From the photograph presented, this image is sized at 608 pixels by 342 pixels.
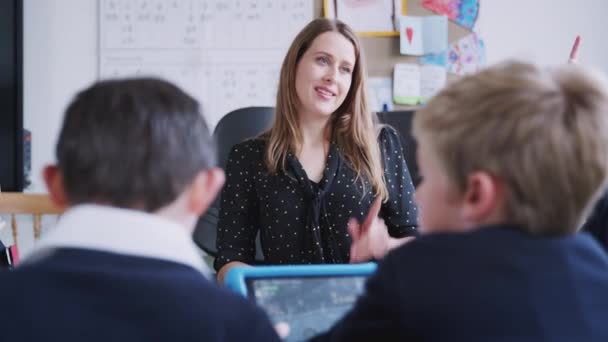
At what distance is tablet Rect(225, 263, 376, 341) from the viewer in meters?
0.74

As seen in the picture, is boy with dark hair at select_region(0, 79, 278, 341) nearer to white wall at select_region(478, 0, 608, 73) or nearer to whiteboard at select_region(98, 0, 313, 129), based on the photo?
whiteboard at select_region(98, 0, 313, 129)

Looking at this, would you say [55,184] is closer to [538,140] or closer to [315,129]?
[538,140]

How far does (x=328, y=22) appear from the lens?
4.94ft

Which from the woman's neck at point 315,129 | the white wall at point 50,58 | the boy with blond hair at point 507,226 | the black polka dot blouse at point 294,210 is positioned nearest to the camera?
the boy with blond hair at point 507,226

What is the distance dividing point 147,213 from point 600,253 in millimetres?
448

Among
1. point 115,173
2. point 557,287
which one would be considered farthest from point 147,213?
point 557,287

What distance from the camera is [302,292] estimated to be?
0.77m

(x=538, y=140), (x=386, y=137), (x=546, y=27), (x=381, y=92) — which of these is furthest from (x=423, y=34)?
(x=538, y=140)

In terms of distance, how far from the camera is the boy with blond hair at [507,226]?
50 centimetres

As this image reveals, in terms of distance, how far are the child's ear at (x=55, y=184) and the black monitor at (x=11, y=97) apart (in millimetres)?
1581

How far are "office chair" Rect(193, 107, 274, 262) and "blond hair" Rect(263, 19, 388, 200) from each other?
31cm

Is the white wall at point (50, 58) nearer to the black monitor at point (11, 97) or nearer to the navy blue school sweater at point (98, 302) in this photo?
the black monitor at point (11, 97)

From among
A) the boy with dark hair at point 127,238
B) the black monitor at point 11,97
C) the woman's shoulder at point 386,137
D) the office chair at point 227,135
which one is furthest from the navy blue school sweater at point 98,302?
the black monitor at point 11,97

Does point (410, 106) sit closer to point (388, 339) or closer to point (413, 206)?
point (413, 206)
